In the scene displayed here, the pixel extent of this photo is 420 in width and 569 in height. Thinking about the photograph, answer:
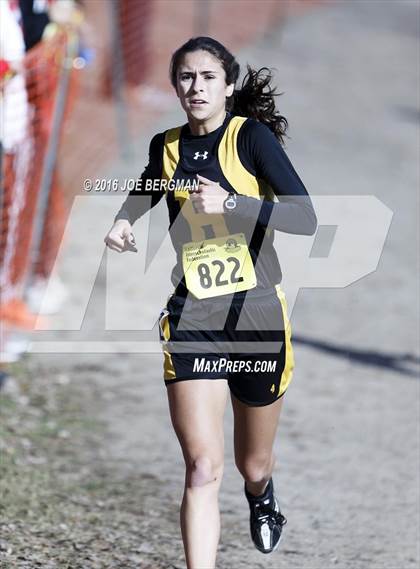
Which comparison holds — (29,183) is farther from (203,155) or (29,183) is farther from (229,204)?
(229,204)

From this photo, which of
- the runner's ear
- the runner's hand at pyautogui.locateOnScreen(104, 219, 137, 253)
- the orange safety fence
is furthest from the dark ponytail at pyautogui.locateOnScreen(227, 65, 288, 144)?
the orange safety fence

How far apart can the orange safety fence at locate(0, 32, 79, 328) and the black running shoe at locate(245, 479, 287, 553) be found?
Answer: 12.3 ft

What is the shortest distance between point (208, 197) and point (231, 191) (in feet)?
0.68

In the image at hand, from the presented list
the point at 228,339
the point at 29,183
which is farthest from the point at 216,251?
the point at 29,183

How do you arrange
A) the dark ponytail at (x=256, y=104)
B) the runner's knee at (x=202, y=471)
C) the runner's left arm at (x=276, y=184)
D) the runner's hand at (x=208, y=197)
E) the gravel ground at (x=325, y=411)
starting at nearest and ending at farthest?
the runner's hand at (x=208, y=197), the runner's left arm at (x=276, y=184), the runner's knee at (x=202, y=471), the dark ponytail at (x=256, y=104), the gravel ground at (x=325, y=411)

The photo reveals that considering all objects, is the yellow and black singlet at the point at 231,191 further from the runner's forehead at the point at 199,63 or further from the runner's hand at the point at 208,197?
the runner's forehead at the point at 199,63

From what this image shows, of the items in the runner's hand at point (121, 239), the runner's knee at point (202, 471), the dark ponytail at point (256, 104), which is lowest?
the runner's knee at point (202, 471)

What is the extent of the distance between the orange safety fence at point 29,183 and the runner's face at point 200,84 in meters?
4.02

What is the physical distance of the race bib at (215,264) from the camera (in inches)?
161

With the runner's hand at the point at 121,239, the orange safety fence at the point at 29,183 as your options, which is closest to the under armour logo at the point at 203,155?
the runner's hand at the point at 121,239

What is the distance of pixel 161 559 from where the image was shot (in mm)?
5074

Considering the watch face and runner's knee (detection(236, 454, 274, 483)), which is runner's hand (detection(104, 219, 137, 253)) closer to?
the watch face

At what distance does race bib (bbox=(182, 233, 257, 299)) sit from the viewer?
409 centimetres

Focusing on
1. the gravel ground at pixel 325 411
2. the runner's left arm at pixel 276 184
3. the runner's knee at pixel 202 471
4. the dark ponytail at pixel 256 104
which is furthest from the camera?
the gravel ground at pixel 325 411
